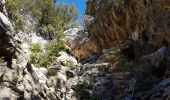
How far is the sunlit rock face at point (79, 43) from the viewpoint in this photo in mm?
34406

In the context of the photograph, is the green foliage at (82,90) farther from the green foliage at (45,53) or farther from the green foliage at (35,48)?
the green foliage at (35,48)

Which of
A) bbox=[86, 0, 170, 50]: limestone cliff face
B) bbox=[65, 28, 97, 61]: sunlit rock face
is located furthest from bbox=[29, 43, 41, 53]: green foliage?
bbox=[65, 28, 97, 61]: sunlit rock face

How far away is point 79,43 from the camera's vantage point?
116 ft

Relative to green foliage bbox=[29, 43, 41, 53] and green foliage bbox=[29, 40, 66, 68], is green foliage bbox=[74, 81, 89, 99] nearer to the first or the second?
green foliage bbox=[29, 40, 66, 68]

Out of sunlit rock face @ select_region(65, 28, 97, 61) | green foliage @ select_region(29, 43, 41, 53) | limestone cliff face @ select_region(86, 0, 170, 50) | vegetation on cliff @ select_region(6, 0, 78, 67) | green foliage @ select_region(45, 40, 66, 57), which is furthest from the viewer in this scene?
sunlit rock face @ select_region(65, 28, 97, 61)

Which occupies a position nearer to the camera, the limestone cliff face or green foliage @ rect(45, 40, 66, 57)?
the limestone cliff face

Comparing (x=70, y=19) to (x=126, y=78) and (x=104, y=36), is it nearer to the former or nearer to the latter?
(x=104, y=36)

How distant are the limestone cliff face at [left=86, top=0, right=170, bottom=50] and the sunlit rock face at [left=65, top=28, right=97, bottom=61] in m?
2.29

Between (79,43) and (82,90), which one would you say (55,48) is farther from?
(82,90)

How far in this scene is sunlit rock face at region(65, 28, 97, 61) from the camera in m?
34.4

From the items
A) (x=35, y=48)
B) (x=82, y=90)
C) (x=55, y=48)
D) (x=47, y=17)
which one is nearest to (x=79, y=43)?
(x=47, y=17)

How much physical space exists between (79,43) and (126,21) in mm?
9652

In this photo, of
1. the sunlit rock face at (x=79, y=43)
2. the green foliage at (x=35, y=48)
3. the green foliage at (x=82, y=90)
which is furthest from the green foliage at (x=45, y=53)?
the sunlit rock face at (x=79, y=43)

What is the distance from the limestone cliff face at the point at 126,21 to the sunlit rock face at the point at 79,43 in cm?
229
